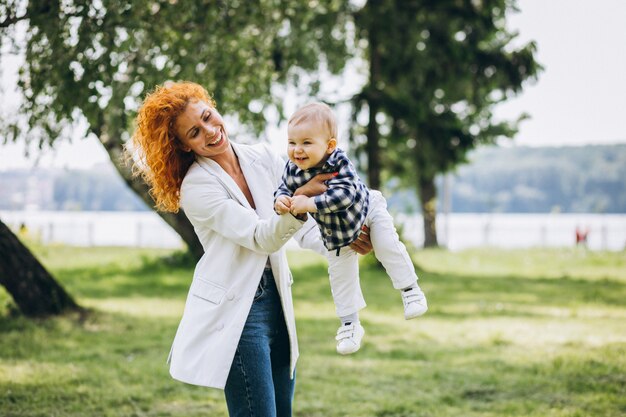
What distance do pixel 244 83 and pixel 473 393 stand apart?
182 inches

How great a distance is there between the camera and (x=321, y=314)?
9.70 m

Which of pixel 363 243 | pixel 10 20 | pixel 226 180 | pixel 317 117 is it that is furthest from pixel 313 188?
pixel 10 20

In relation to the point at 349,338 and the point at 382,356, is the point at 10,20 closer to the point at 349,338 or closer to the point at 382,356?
the point at 349,338

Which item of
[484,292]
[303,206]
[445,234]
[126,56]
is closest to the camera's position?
[303,206]

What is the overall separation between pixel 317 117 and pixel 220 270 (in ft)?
2.34

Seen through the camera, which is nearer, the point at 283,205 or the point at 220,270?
the point at 283,205

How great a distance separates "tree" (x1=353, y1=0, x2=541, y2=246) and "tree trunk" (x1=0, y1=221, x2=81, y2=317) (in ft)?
25.7

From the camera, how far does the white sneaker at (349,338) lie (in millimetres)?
3141

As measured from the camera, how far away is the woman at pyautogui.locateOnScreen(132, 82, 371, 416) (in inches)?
112

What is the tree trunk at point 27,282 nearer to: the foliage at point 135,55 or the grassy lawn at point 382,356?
the grassy lawn at point 382,356

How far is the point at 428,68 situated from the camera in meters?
14.9

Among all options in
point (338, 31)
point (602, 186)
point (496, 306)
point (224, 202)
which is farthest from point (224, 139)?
point (602, 186)

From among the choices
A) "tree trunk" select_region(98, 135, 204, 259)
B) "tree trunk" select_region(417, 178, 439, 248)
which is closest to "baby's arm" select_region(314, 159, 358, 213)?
"tree trunk" select_region(98, 135, 204, 259)

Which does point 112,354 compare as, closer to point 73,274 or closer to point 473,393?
point 473,393
